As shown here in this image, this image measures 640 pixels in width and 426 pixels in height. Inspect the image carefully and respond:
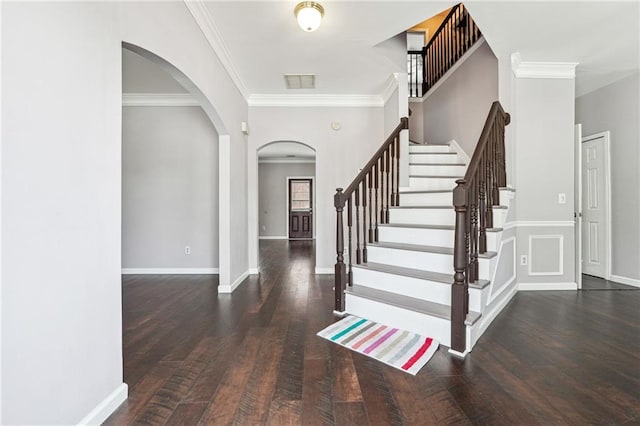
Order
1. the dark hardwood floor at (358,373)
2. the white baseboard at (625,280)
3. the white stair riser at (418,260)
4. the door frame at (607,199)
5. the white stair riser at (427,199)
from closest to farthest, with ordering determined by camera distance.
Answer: the dark hardwood floor at (358,373), the white stair riser at (418,260), the white stair riser at (427,199), the white baseboard at (625,280), the door frame at (607,199)

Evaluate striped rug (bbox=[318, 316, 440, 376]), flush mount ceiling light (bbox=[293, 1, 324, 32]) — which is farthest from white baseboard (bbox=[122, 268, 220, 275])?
flush mount ceiling light (bbox=[293, 1, 324, 32])

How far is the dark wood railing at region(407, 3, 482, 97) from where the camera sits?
4.32 meters

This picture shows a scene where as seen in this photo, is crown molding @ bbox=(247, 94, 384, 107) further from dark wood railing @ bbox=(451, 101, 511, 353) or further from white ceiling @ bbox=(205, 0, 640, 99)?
dark wood railing @ bbox=(451, 101, 511, 353)

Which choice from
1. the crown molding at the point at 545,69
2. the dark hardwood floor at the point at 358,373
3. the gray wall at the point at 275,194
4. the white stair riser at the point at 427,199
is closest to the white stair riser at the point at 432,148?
the white stair riser at the point at 427,199

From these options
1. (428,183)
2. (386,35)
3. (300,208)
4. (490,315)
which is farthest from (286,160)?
(490,315)

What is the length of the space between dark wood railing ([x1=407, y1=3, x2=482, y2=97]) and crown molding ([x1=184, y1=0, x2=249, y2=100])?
9.52 feet

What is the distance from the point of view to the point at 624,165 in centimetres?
386

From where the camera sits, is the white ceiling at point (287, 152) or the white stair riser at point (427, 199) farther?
the white ceiling at point (287, 152)

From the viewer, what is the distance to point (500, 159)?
10.5 ft

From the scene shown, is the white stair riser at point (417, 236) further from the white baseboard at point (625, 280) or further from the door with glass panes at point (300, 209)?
the door with glass panes at point (300, 209)

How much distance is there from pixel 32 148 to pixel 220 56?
104 inches

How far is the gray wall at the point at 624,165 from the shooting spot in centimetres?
374

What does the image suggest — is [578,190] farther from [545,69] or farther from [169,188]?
[169,188]

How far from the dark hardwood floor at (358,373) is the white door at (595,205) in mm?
1518
